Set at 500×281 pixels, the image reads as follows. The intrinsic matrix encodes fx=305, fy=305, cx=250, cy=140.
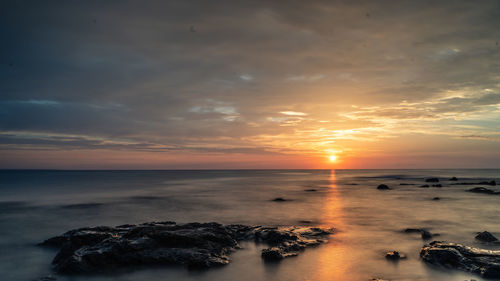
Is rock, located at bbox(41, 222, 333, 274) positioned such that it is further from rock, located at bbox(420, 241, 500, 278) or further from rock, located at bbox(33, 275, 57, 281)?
rock, located at bbox(420, 241, 500, 278)

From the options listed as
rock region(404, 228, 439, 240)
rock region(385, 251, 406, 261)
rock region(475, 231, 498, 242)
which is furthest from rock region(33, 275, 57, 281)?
rock region(475, 231, 498, 242)

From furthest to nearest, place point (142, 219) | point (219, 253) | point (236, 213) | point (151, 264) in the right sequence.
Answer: point (236, 213) < point (142, 219) < point (219, 253) < point (151, 264)

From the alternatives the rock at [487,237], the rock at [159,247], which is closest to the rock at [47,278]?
the rock at [159,247]

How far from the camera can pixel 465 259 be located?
9844 mm

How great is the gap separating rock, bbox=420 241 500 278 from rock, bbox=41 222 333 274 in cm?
447

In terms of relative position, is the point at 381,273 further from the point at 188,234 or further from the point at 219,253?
the point at 188,234

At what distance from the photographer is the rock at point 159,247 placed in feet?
34.2

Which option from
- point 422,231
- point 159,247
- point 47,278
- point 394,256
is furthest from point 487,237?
point 47,278

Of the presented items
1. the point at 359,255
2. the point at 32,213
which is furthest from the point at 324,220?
the point at 32,213

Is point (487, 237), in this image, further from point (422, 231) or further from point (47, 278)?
point (47, 278)

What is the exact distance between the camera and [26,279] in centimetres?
995

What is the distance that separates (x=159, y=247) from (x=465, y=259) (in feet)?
34.2

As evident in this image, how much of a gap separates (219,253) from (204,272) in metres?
1.53

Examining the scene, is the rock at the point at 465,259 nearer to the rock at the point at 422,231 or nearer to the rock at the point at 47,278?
the rock at the point at 422,231
